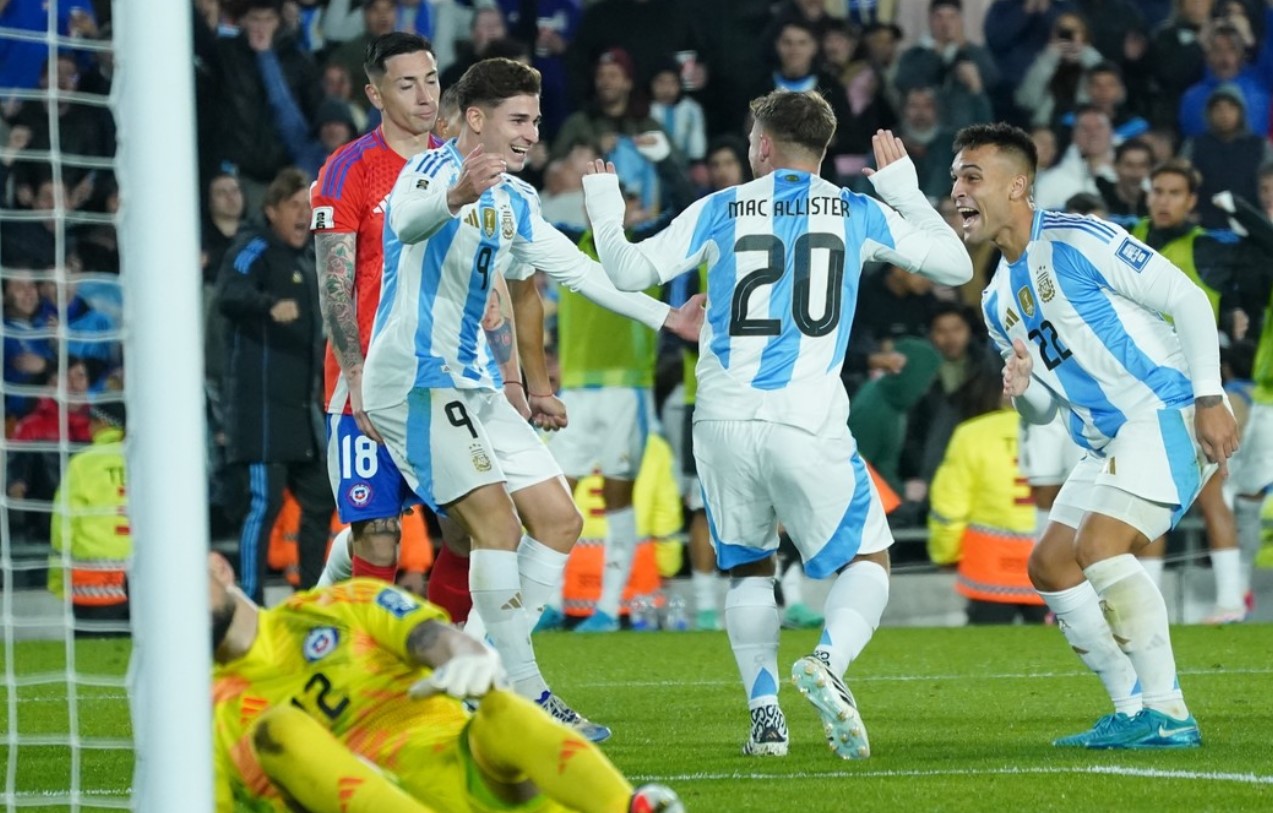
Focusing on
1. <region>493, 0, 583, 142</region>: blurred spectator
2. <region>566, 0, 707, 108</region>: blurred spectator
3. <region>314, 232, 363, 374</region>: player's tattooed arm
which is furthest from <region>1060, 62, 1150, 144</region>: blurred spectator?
<region>314, 232, 363, 374</region>: player's tattooed arm

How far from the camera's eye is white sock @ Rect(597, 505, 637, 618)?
12.7 meters

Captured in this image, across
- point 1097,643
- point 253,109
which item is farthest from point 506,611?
point 253,109

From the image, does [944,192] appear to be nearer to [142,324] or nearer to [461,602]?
[461,602]

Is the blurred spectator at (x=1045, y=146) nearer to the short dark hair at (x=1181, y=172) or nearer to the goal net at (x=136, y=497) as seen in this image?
the short dark hair at (x=1181, y=172)

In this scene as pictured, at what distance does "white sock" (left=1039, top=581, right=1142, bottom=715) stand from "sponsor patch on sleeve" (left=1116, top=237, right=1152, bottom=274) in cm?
105

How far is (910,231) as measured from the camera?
6.76 m

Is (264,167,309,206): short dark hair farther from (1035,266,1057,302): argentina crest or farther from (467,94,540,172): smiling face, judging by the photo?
(1035,266,1057,302): argentina crest

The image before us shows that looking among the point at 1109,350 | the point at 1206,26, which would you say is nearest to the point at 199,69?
the point at 1206,26

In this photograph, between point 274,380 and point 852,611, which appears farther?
point 274,380

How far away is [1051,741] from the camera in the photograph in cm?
691

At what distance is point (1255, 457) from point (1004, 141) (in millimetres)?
6172

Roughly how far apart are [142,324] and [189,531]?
0.40 meters

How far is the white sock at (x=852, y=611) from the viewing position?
6359 millimetres

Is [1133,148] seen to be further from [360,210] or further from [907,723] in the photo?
[360,210]
